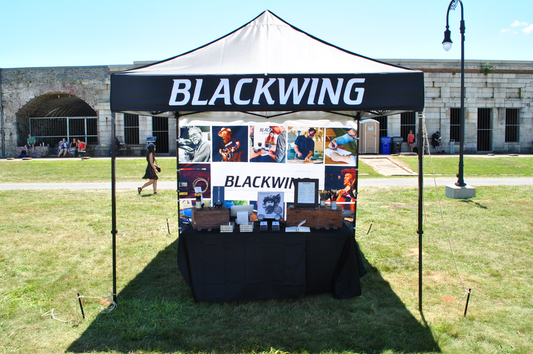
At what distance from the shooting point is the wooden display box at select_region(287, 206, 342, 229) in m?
4.62

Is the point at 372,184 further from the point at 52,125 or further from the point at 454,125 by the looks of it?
the point at 52,125

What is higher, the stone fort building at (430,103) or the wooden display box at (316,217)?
the stone fort building at (430,103)

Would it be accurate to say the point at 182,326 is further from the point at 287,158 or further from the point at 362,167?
the point at 362,167

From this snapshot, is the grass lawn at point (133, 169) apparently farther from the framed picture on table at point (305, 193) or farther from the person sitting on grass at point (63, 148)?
the framed picture on table at point (305, 193)

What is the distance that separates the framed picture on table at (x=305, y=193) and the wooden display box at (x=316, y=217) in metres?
0.10

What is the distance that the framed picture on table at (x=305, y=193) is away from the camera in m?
4.70

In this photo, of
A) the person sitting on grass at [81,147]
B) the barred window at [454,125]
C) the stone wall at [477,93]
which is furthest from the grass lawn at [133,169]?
the barred window at [454,125]

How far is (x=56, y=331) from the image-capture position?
12.4ft

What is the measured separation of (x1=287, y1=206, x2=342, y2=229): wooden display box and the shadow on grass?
34.6 inches

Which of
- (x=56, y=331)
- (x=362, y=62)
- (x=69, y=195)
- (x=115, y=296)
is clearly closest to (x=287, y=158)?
(x=362, y=62)

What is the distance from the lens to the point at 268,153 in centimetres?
609

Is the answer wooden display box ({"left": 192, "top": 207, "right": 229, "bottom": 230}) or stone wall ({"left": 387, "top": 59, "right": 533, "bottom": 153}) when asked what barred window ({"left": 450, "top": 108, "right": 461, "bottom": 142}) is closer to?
stone wall ({"left": 387, "top": 59, "right": 533, "bottom": 153})

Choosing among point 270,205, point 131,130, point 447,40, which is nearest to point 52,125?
point 131,130

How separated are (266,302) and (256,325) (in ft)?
1.83
